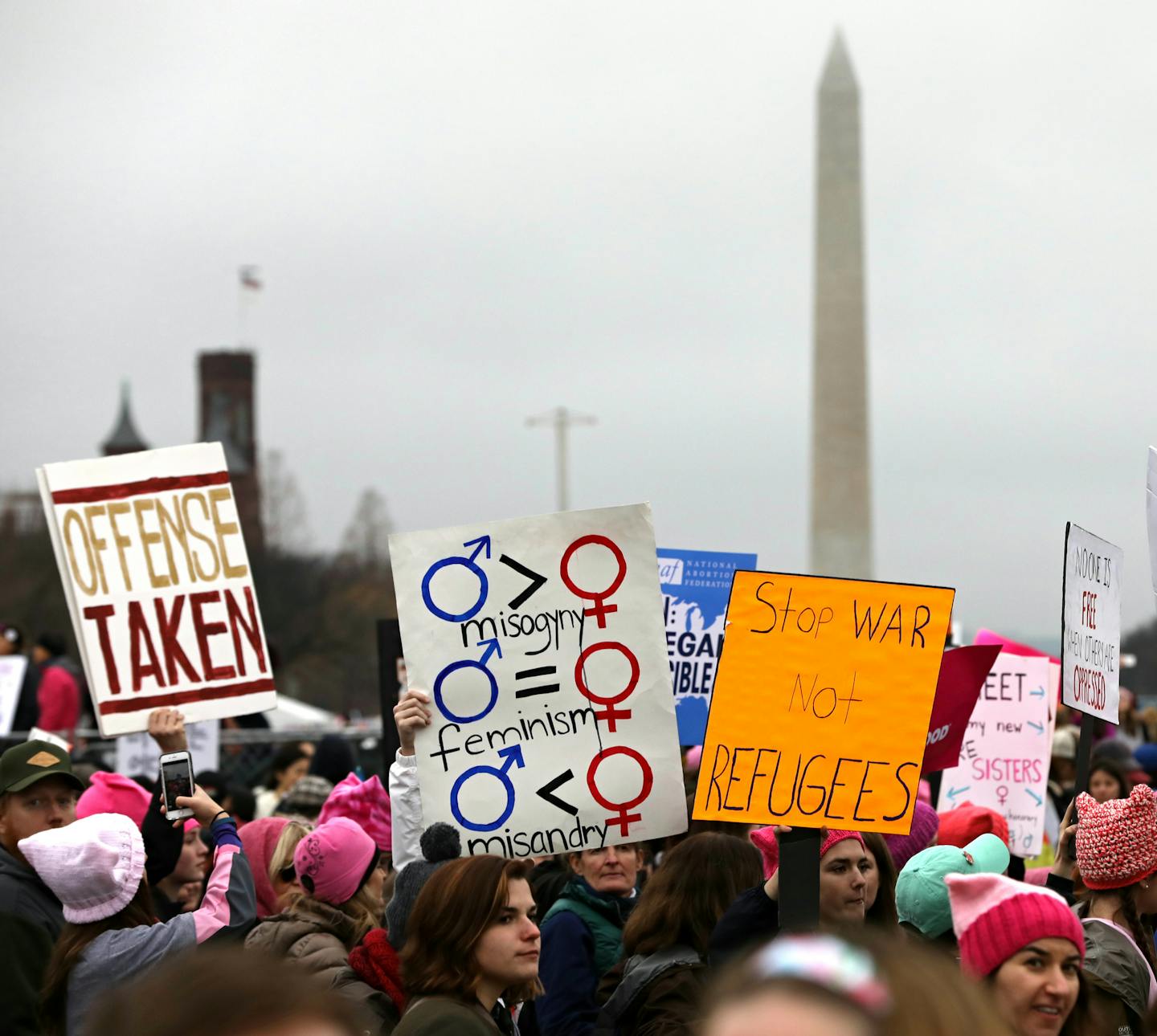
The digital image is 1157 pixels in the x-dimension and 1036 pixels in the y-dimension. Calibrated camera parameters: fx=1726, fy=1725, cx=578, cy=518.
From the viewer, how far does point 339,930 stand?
485 cm

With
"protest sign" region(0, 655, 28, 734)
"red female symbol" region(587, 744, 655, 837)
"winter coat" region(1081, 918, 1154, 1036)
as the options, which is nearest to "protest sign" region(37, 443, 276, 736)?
"red female symbol" region(587, 744, 655, 837)

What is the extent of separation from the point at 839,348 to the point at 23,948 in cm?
2997

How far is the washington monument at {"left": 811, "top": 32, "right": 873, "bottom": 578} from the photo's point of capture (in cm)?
3209

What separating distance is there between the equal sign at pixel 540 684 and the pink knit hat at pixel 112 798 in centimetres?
175

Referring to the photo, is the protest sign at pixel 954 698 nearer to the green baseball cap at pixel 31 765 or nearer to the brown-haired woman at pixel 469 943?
the brown-haired woman at pixel 469 943

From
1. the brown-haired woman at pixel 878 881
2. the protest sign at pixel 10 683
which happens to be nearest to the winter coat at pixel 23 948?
the brown-haired woman at pixel 878 881

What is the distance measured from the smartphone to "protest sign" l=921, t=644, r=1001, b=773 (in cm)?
232

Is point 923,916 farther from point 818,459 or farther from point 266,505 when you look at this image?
point 266,505

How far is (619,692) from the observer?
497cm

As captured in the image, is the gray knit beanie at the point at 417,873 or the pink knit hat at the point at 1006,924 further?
the gray knit beanie at the point at 417,873

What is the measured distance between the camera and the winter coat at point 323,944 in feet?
14.3

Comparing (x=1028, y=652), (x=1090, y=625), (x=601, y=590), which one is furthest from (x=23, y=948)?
(x=1028, y=652)

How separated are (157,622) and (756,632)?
2957mm

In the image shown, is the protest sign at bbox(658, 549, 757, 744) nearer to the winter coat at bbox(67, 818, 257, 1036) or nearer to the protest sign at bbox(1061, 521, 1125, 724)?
the protest sign at bbox(1061, 521, 1125, 724)
